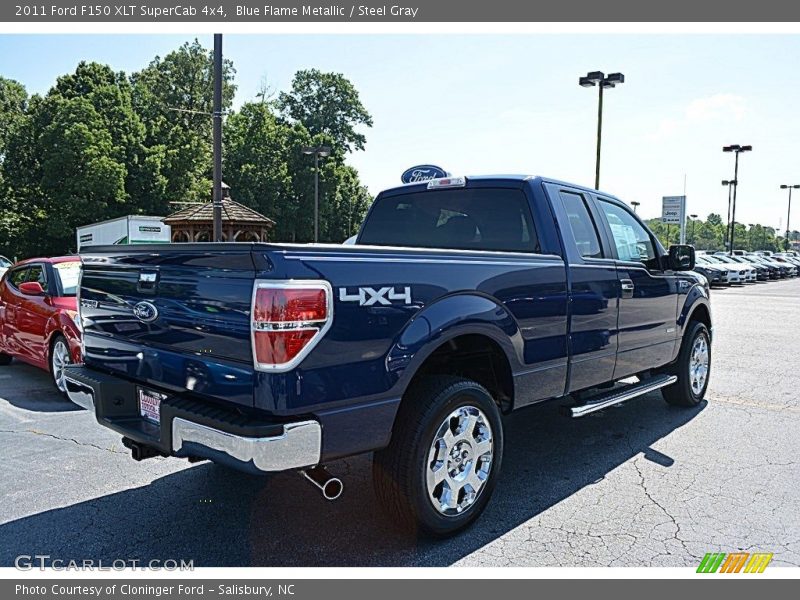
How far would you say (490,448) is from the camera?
3721mm

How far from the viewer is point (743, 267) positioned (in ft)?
110

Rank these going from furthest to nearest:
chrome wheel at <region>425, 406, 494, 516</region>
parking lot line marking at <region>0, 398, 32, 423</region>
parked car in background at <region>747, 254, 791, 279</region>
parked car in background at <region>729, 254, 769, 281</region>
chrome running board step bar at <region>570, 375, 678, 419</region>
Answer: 1. parked car in background at <region>747, 254, 791, 279</region>
2. parked car in background at <region>729, 254, 769, 281</region>
3. parking lot line marking at <region>0, 398, 32, 423</region>
4. chrome running board step bar at <region>570, 375, 678, 419</region>
5. chrome wheel at <region>425, 406, 494, 516</region>

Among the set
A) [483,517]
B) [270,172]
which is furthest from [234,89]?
[483,517]

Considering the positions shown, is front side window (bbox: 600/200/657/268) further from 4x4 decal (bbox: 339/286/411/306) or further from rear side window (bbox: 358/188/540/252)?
4x4 decal (bbox: 339/286/411/306)

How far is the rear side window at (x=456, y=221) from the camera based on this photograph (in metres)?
4.55

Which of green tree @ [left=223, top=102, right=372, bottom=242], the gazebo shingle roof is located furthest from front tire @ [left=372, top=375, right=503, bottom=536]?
green tree @ [left=223, top=102, right=372, bottom=242]

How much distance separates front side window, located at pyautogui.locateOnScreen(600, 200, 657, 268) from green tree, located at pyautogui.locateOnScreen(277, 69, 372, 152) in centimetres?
6226

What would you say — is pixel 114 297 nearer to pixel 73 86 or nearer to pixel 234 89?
pixel 73 86

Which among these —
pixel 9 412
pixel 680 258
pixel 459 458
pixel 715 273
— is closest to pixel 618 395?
pixel 680 258

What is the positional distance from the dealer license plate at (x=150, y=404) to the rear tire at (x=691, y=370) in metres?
4.86

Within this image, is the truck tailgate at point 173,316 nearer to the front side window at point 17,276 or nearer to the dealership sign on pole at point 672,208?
the front side window at point 17,276

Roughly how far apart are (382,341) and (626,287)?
2.70m

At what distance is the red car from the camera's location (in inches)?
258

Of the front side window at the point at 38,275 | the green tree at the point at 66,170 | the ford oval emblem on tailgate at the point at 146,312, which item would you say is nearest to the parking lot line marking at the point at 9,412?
the front side window at the point at 38,275
